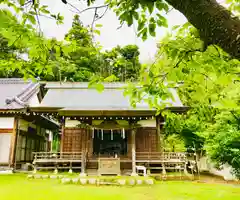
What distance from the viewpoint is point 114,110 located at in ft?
33.3

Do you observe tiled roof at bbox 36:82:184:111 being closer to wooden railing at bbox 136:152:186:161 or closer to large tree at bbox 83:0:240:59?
wooden railing at bbox 136:152:186:161

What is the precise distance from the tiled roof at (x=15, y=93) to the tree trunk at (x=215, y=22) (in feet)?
38.2

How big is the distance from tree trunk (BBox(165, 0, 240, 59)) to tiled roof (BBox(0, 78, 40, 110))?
11.6 meters

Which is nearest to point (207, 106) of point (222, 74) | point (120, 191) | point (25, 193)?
point (222, 74)

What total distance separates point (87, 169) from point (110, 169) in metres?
1.95

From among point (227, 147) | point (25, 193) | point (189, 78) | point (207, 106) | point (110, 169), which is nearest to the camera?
point (189, 78)

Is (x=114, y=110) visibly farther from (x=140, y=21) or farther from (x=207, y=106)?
(x=140, y=21)

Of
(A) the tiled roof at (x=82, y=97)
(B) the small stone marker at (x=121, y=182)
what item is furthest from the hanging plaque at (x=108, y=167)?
(A) the tiled roof at (x=82, y=97)

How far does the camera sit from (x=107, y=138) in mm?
12883

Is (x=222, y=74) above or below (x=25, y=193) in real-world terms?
above

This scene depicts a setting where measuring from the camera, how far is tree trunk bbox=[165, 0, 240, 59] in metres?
1.10

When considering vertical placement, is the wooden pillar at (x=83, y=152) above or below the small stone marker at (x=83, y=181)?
above

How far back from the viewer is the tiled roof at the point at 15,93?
39.2 ft

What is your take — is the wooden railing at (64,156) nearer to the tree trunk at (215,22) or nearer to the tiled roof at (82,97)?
the tiled roof at (82,97)
